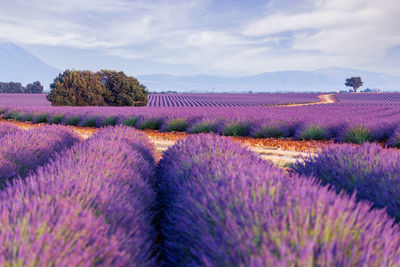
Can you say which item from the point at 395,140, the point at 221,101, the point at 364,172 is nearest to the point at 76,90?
the point at 221,101

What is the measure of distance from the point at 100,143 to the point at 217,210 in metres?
2.16

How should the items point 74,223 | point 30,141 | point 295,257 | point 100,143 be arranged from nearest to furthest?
1. point 295,257
2. point 74,223
3. point 100,143
4. point 30,141

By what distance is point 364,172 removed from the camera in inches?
95.0

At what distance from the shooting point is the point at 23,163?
131 inches

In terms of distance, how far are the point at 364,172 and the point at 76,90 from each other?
102ft

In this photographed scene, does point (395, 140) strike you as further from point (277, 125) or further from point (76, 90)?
point (76, 90)

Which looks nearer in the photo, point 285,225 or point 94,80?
point 285,225

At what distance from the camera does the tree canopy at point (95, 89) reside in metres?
28.7

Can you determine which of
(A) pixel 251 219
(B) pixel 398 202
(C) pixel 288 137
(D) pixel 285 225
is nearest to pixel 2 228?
(A) pixel 251 219

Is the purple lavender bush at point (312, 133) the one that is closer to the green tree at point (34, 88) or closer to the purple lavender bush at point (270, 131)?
the purple lavender bush at point (270, 131)

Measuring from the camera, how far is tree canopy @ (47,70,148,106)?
28.7 m

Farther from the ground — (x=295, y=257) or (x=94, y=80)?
(x=94, y=80)

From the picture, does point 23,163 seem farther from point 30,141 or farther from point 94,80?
point 94,80

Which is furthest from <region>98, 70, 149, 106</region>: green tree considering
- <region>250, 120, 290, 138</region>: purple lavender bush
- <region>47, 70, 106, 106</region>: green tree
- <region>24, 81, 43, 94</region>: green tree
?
<region>24, 81, 43, 94</region>: green tree
